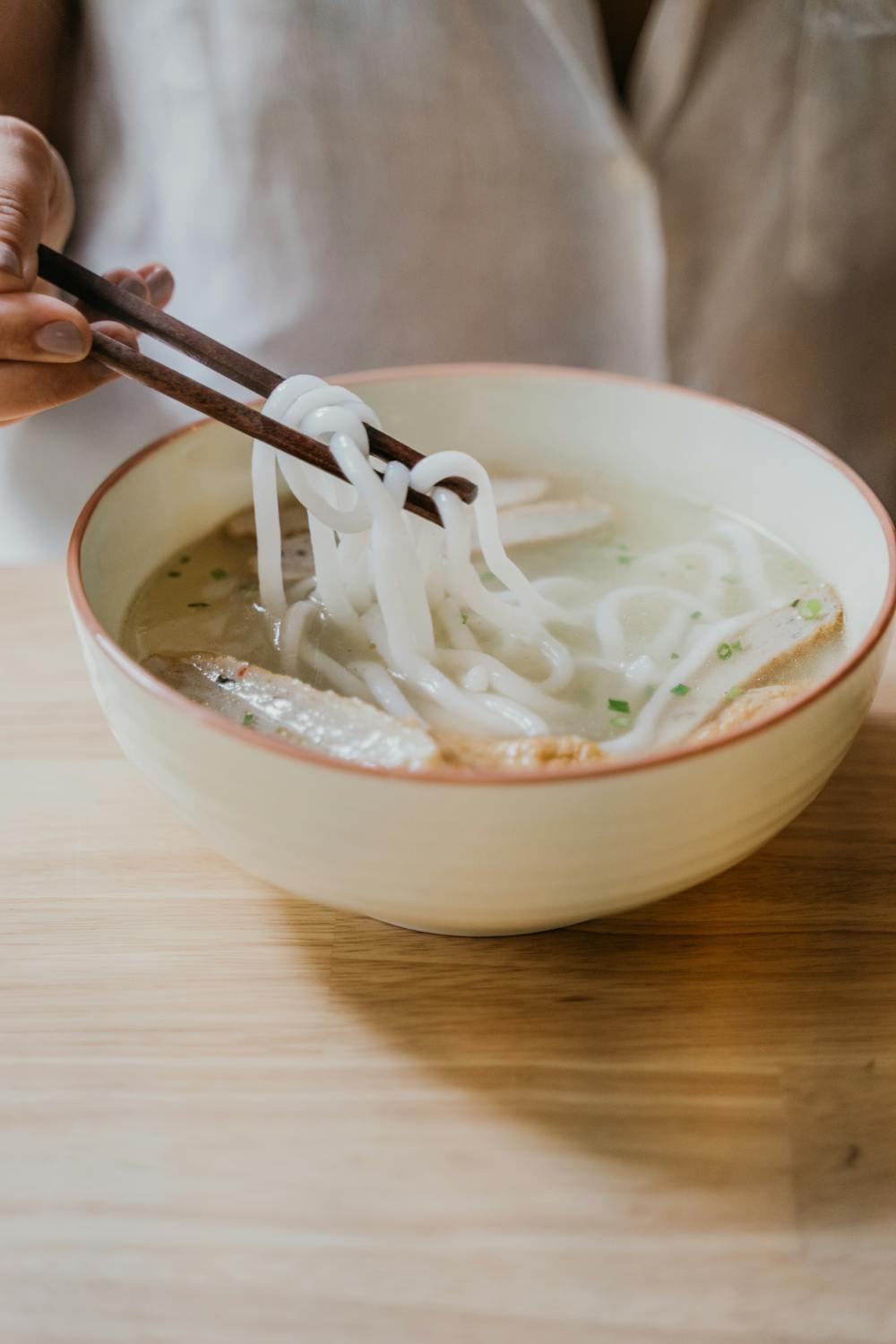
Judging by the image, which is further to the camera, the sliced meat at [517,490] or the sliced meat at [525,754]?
the sliced meat at [517,490]

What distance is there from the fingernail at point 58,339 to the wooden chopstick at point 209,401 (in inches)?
1.0

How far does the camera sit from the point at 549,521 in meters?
1.38

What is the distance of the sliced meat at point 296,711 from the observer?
91cm

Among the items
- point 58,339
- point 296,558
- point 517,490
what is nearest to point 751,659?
point 517,490

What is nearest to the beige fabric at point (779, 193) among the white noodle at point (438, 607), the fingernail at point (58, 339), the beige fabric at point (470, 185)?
the beige fabric at point (470, 185)

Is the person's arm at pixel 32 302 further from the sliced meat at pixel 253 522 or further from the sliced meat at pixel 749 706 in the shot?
the sliced meat at pixel 749 706

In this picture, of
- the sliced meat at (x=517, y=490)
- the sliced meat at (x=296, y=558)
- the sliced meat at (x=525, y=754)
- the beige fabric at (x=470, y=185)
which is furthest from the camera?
the beige fabric at (x=470, y=185)

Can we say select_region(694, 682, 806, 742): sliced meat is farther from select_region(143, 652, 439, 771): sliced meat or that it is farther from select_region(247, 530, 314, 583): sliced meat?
select_region(247, 530, 314, 583): sliced meat

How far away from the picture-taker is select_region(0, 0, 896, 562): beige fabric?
1749 millimetres

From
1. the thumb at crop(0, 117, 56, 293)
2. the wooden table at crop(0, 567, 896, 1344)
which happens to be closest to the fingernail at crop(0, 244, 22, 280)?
the thumb at crop(0, 117, 56, 293)

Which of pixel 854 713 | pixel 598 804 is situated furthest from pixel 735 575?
pixel 598 804

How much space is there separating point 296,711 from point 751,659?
0.46 metres

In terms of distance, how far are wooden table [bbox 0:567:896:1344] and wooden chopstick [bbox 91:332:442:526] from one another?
1.27 feet

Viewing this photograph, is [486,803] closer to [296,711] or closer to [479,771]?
[479,771]
